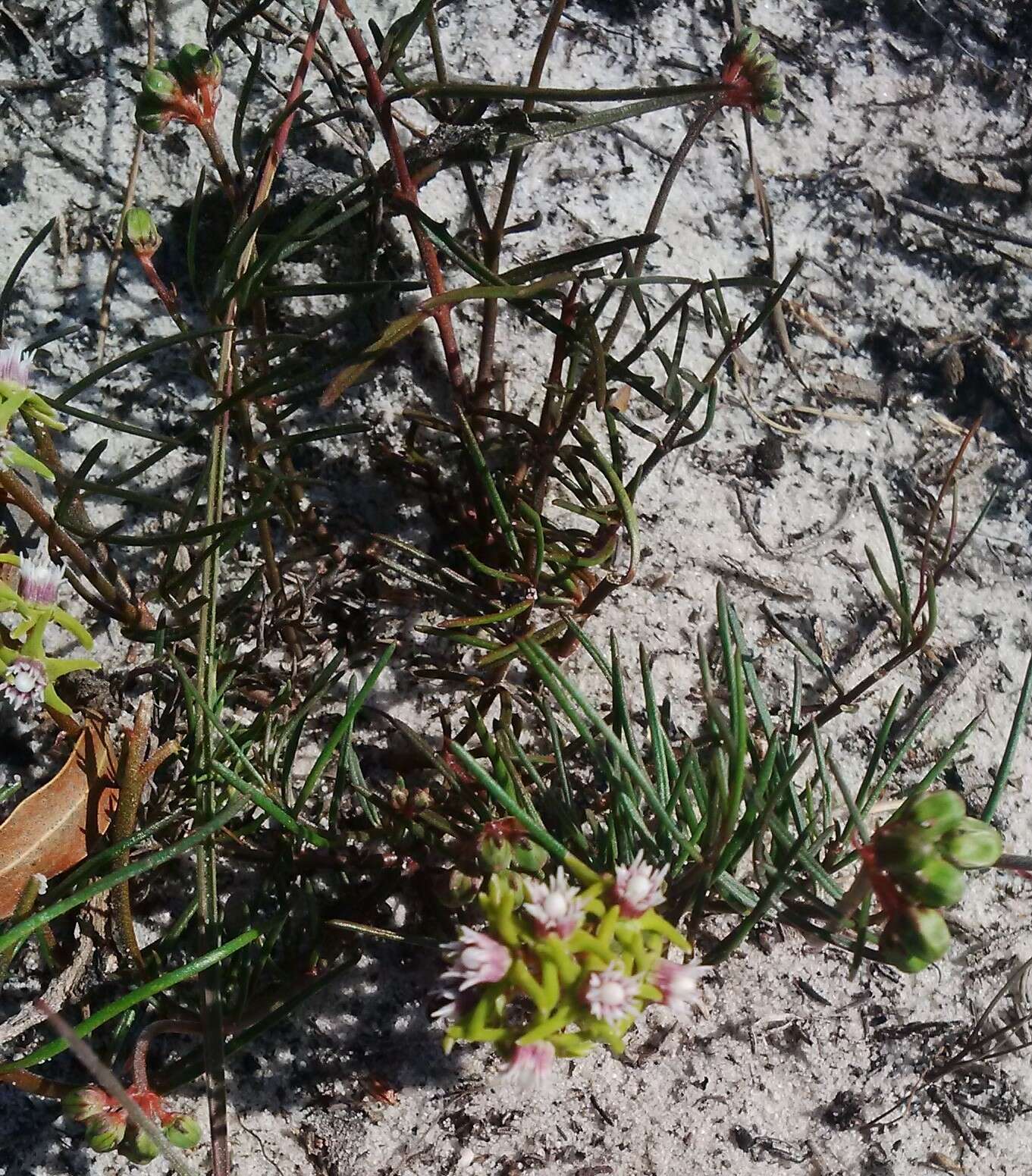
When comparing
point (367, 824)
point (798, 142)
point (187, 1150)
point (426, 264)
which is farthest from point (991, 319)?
point (187, 1150)

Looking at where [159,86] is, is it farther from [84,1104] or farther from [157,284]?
[84,1104]

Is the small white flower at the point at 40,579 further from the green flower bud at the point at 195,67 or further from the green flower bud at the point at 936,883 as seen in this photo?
the green flower bud at the point at 936,883

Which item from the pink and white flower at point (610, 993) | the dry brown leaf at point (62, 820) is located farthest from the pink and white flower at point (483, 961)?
the dry brown leaf at point (62, 820)

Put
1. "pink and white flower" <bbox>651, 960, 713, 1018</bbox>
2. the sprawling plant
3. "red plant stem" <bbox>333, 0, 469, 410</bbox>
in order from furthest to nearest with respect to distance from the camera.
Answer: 1. "red plant stem" <bbox>333, 0, 469, 410</bbox>
2. the sprawling plant
3. "pink and white flower" <bbox>651, 960, 713, 1018</bbox>

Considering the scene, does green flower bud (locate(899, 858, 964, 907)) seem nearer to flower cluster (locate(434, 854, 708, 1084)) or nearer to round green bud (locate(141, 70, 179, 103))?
flower cluster (locate(434, 854, 708, 1084))

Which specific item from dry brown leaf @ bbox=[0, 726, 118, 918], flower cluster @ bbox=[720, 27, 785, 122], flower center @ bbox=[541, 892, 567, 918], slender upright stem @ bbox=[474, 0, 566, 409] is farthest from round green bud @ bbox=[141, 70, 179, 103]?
flower center @ bbox=[541, 892, 567, 918]

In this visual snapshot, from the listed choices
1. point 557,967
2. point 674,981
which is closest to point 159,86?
point 557,967

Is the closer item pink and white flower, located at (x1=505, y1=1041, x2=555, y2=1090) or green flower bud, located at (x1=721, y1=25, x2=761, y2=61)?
pink and white flower, located at (x1=505, y1=1041, x2=555, y2=1090)
